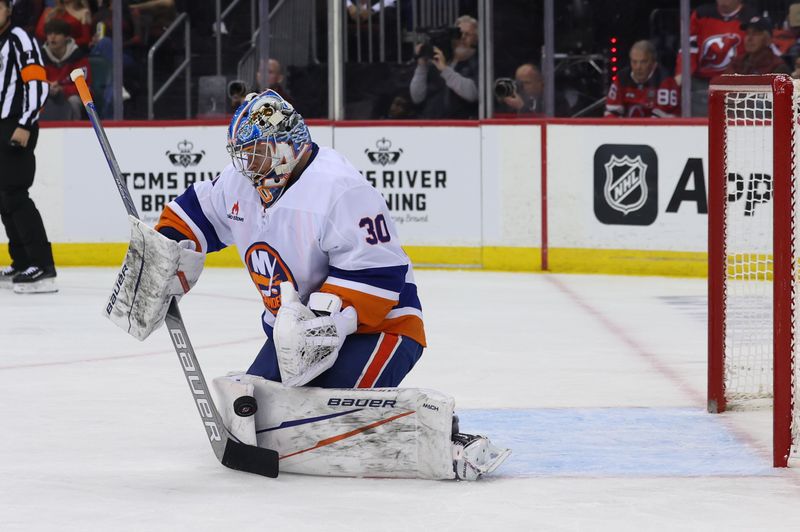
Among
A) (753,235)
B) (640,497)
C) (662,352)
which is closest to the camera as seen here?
(640,497)

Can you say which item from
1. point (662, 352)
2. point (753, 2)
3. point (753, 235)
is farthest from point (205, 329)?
point (753, 2)

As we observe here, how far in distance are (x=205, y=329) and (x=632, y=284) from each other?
2.49 metres

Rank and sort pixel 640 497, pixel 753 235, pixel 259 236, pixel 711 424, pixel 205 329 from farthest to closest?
1. pixel 753 235
2. pixel 205 329
3. pixel 711 424
4. pixel 259 236
5. pixel 640 497

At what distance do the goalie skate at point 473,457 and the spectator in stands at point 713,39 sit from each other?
4.96m

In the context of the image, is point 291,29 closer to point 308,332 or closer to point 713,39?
point 713,39

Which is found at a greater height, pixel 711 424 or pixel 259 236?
pixel 259 236

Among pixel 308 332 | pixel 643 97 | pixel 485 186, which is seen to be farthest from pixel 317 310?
pixel 643 97

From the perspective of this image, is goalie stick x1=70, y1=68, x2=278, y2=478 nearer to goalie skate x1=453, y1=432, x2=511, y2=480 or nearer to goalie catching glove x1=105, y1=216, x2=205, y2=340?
goalie catching glove x1=105, y1=216, x2=205, y2=340

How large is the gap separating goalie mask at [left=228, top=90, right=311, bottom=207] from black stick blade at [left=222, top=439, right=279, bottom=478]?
0.54 m

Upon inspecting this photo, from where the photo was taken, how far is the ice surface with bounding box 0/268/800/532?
297 cm

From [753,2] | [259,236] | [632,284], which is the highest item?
[753,2]

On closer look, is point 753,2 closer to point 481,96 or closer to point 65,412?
point 481,96

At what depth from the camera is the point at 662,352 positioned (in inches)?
A: 211

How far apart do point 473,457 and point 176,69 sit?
604 centimetres
